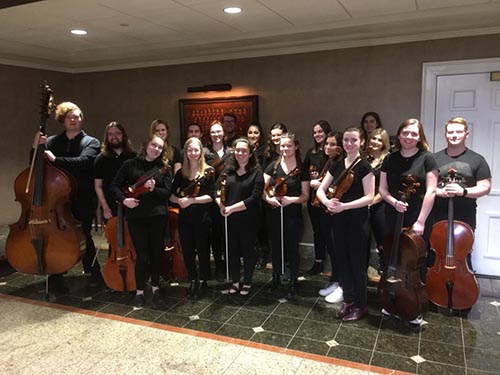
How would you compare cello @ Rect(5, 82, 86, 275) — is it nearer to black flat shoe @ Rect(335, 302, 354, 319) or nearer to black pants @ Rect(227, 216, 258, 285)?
black pants @ Rect(227, 216, 258, 285)

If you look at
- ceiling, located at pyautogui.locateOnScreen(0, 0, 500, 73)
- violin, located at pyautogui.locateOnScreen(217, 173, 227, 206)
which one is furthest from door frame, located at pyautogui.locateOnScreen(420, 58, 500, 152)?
violin, located at pyautogui.locateOnScreen(217, 173, 227, 206)

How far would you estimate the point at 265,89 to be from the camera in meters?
5.01

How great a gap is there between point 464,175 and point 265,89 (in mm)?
2676

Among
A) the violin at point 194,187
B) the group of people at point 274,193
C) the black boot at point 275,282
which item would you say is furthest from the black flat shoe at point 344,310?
the violin at point 194,187

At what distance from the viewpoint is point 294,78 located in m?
4.84

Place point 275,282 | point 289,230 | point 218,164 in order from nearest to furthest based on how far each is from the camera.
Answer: point 289,230, point 275,282, point 218,164

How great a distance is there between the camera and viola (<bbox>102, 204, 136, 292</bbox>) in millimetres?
3268

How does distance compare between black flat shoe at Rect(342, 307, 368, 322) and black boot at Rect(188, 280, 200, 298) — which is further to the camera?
black boot at Rect(188, 280, 200, 298)

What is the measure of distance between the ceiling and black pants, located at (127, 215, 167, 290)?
5.68 feet

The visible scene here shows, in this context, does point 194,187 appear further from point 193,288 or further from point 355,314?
point 355,314

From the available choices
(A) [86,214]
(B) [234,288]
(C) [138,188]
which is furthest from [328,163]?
(A) [86,214]

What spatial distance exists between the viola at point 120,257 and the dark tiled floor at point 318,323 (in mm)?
183

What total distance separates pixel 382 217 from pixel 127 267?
2127 mm

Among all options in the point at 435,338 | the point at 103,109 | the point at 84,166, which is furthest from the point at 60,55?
the point at 435,338
